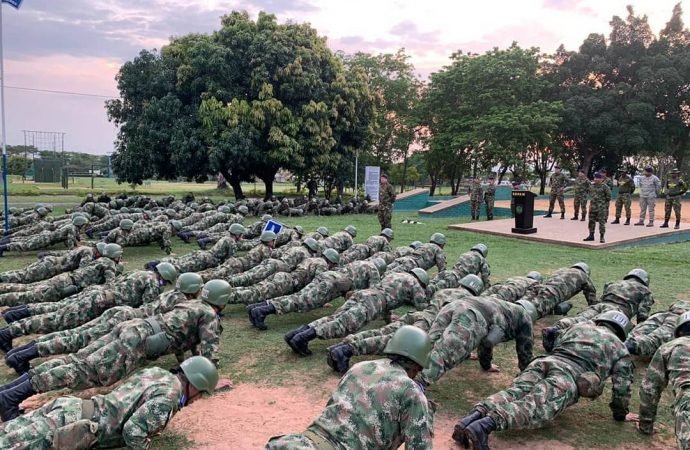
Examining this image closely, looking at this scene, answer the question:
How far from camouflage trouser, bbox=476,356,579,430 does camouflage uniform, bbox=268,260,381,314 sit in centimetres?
348

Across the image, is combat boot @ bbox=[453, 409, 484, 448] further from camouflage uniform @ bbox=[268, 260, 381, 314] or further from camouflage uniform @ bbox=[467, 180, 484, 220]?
camouflage uniform @ bbox=[467, 180, 484, 220]

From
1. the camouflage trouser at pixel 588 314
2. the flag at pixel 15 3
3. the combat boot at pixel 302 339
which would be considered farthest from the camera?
the flag at pixel 15 3

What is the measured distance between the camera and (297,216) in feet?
73.2

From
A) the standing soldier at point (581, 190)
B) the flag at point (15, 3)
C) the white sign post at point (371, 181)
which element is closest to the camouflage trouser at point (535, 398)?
the standing soldier at point (581, 190)

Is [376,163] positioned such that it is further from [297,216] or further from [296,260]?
[296,260]

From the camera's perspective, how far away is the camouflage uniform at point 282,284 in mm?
8078

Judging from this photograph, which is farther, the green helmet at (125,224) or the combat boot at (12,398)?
the green helmet at (125,224)

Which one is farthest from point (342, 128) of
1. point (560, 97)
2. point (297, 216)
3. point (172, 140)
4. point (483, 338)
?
point (483, 338)

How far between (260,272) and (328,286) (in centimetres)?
173

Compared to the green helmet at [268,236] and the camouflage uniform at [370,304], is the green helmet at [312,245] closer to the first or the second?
the green helmet at [268,236]

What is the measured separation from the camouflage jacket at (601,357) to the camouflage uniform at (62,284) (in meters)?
6.99

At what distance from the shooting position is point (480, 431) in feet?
13.6

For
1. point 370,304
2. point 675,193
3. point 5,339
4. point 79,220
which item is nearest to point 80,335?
point 5,339

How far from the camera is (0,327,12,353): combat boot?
249 inches
